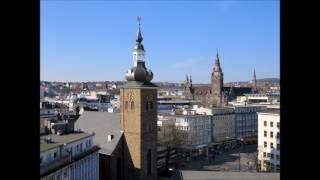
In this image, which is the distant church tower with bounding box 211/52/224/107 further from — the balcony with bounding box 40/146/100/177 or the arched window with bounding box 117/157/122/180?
the balcony with bounding box 40/146/100/177

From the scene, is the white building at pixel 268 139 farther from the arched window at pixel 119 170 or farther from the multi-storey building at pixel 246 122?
the multi-storey building at pixel 246 122

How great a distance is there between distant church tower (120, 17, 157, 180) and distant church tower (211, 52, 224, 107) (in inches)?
2682

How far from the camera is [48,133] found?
2886 centimetres

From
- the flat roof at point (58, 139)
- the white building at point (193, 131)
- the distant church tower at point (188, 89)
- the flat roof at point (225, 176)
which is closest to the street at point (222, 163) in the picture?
the white building at point (193, 131)

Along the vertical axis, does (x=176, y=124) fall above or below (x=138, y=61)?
below

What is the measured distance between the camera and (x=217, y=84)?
104 metres

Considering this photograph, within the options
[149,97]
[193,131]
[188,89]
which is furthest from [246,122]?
[149,97]

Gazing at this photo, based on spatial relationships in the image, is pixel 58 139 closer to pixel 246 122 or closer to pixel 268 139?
pixel 268 139

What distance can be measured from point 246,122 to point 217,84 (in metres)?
23.3

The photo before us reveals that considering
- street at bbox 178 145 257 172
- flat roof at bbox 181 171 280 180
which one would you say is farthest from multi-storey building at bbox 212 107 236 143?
flat roof at bbox 181 171 280 180
